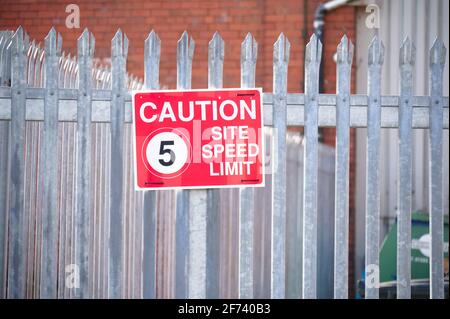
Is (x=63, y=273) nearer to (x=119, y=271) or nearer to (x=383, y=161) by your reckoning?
(x=119, y=271)

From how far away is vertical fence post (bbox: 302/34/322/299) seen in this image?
3.68 m

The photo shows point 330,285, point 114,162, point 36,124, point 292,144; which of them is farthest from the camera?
point 330,285

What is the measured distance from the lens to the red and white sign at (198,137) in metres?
3.64

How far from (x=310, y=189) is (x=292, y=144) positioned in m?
3.33

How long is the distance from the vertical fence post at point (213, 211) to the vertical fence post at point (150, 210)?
25 cm

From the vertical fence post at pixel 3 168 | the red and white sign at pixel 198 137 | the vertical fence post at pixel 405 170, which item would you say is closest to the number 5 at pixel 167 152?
the red and white sign at pixel 198 137

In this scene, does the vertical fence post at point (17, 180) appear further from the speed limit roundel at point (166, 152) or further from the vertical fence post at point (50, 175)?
the speed limit roundel at point (166, 152)

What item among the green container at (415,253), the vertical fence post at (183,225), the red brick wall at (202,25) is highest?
the red brick wall at (202,25)

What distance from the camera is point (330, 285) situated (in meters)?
8.09

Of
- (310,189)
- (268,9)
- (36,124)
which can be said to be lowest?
(310,189)

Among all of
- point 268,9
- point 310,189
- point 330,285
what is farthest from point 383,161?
point 310,189

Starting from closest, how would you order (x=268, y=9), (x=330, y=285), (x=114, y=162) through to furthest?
(x=114, y=162)
(x=330, y=285)
(x=268, y=9)

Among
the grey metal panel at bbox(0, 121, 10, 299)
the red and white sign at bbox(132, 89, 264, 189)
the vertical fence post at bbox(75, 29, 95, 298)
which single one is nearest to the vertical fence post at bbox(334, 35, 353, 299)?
the red and white sign at bbox(132, 89, 264, 189)

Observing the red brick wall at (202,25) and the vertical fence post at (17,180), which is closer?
the vertical fence post at (17,180)
